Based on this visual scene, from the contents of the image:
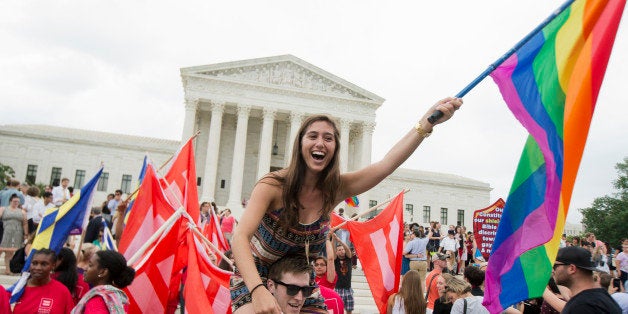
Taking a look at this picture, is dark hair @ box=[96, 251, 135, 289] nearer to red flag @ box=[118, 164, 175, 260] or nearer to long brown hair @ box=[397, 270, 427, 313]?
red flag @ box=[118, 164, 175, 260]

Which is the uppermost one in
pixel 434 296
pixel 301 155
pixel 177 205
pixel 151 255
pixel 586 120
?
pixel 586 120

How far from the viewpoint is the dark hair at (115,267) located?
4.17m

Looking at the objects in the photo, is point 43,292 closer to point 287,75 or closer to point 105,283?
point 105,283

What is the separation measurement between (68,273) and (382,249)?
16.9ft

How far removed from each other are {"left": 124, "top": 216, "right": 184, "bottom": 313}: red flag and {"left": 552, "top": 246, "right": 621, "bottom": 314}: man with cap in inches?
169

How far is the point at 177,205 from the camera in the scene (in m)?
7.88

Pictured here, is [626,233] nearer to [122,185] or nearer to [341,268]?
[341,268]

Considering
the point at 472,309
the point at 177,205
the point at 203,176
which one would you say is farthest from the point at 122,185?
the point at 472,309

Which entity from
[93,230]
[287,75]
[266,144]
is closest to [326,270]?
[93,230]

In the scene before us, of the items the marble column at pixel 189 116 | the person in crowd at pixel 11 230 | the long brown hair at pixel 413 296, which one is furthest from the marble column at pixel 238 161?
the long brown hair at pixel 413 296

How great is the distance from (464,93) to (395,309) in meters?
4.40

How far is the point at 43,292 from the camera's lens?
184 inches

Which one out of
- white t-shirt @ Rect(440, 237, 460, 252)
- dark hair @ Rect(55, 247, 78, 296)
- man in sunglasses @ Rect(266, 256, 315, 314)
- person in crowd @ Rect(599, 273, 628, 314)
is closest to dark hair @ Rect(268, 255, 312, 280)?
man in sunglasses @ Rect(266, 256, 315, 314)

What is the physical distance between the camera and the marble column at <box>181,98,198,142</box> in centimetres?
3897
